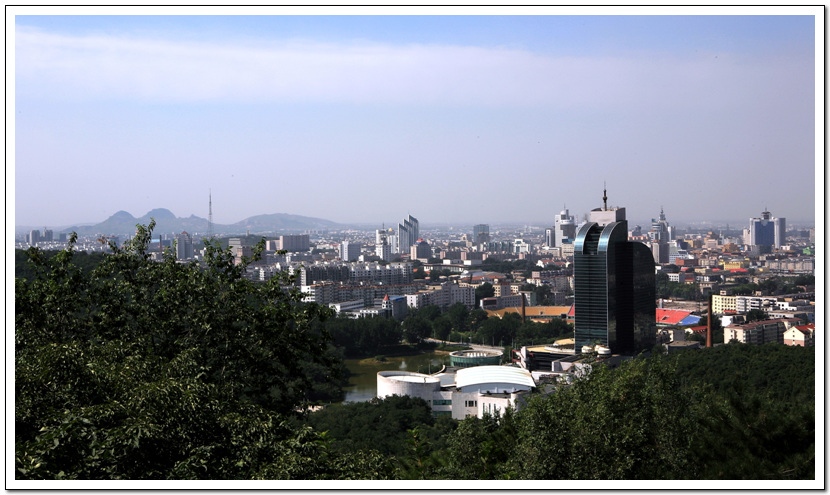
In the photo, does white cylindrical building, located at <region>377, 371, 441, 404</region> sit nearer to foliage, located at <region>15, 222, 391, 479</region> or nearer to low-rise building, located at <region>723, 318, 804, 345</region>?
foliage, located at <region>15, 222, 391, 479</region>

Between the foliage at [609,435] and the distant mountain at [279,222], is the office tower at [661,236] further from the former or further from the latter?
the foliage at [609,435]

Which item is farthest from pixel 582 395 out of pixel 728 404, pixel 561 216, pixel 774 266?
pixel 561 216

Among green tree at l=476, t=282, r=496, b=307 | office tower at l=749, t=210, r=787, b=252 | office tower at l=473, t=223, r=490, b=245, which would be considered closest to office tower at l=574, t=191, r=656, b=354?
office tower at l=749, t=210, r=787, b=252

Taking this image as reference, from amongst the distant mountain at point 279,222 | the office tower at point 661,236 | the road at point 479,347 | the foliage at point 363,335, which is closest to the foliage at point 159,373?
the foliage at point 363,335

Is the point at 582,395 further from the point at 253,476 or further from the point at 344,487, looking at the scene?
the point at 253,476

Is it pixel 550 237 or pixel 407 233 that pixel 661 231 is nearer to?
pixel 550 237
